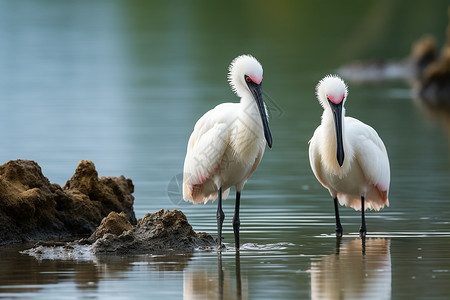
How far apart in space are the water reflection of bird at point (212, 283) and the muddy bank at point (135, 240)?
112cm

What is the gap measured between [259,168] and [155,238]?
1037cm

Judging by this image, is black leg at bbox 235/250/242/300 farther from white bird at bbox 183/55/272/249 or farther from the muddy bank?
white bird at bbox 183/55/272/249

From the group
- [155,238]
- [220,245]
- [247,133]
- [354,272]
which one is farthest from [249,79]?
[354,272]

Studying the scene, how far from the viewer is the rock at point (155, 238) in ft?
44.2

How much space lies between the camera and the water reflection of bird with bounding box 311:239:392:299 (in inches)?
432

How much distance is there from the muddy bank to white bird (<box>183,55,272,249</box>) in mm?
452

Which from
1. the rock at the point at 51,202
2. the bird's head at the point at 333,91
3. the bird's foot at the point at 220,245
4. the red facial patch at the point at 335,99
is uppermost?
the bird's head at the point at 333,91

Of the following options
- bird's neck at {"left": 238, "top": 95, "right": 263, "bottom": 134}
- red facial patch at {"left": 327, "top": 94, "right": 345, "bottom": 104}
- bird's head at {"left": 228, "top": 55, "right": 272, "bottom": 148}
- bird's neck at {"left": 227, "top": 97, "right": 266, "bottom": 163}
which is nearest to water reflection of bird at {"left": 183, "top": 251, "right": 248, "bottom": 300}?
bird's neck at {"left": 227, "top": 97, "right": 266, "bottom": 163}

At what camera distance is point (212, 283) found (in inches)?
458

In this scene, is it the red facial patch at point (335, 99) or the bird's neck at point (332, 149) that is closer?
the red facial patch at point (335, 99)

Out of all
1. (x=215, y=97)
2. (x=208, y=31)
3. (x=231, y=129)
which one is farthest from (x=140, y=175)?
(x=208, y=31)

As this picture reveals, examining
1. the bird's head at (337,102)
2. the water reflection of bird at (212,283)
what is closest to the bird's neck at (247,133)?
the bird's head at (337,102)

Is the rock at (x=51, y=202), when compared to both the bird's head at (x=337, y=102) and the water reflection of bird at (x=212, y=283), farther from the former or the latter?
the bird's head at (x=337, y=102)

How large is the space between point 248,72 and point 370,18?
87264mm
